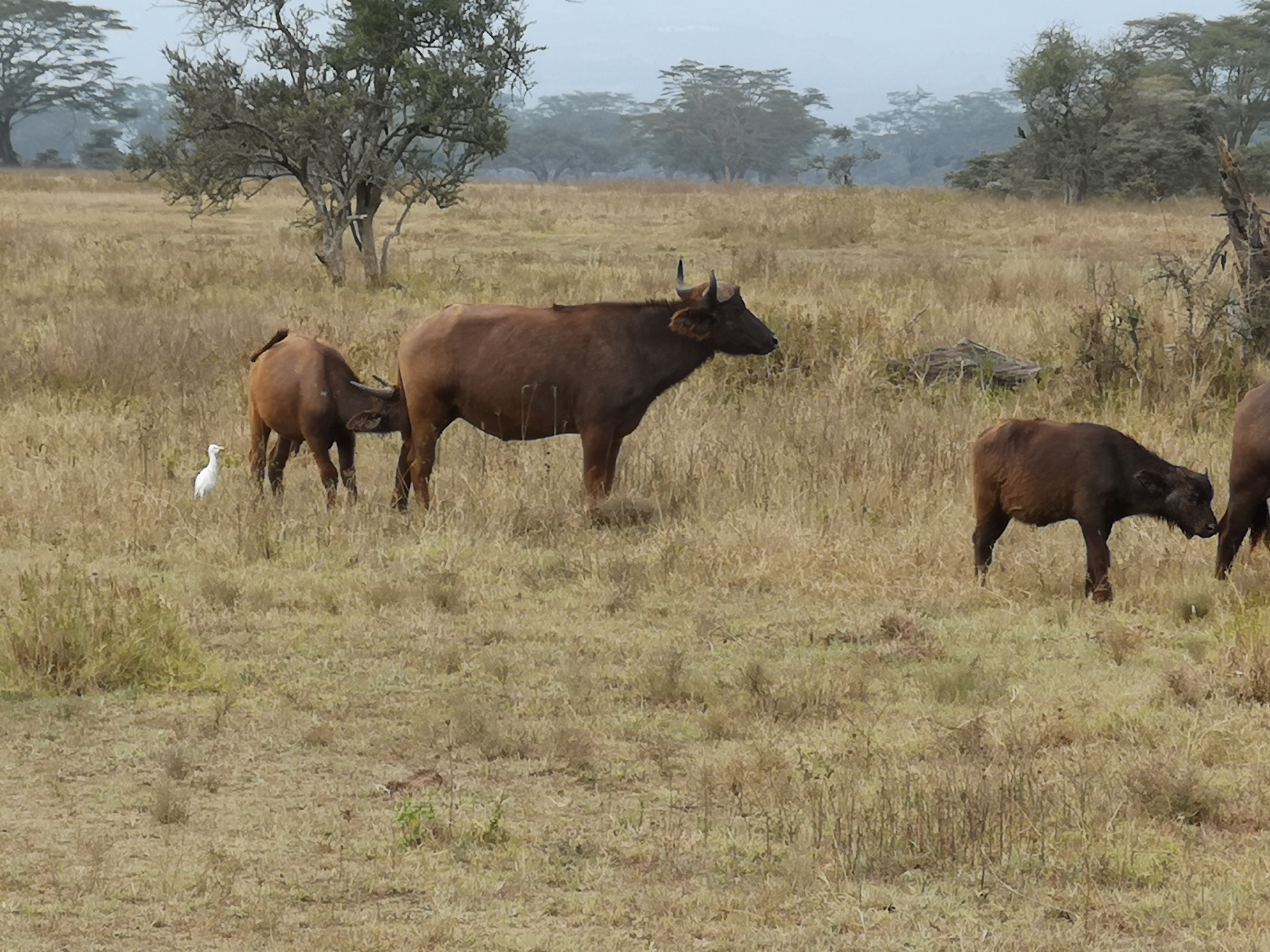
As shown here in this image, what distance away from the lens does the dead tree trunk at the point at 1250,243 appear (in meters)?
12.6

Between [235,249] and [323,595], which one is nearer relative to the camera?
[323,595]

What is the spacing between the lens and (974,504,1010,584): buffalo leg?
798 cm

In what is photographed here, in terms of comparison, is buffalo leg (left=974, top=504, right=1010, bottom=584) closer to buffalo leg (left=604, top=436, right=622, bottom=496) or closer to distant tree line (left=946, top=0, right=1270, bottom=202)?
buffalo leg (left=604, top=436, right=622, bottom=496)

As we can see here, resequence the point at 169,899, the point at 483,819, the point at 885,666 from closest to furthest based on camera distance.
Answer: the point at 169,899
the point at 483,819
the point at 885,666

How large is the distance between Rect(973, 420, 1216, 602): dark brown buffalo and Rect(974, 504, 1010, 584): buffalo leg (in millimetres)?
171

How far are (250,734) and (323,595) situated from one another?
192 cm

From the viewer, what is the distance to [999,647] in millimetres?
7172

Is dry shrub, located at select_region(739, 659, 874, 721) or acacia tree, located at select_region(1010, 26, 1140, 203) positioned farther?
acacia tree, located at select_region(1010, 26, 1140, 203)

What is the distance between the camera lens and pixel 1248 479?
770 centimetres

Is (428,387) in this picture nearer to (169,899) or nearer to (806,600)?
(806,600)

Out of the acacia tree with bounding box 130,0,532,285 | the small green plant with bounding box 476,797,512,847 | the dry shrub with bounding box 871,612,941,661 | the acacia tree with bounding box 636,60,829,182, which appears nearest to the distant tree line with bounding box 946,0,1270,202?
the acacia tree with bounding box 130,0,532,285

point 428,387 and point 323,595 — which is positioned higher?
point 428,387

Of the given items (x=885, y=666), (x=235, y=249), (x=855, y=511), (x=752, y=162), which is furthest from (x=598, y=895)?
(x=752, y=162)

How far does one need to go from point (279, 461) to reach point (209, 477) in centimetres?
66
